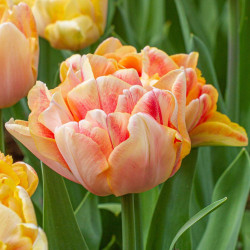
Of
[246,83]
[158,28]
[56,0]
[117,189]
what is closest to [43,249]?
[117,189]

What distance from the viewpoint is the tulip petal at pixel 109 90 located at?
590 millimetres

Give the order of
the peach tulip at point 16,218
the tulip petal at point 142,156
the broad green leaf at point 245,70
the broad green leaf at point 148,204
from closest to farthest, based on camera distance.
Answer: the peach tulip at point 16,218 < the tulip petal at point 142,156 < the broad green leaf at point 148,204 < the broad green leaf at point 245,70

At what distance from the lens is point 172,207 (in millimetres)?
845

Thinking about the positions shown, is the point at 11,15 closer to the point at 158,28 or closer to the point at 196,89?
the point at 196,89

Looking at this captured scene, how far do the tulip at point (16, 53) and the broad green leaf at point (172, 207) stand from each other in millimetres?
239

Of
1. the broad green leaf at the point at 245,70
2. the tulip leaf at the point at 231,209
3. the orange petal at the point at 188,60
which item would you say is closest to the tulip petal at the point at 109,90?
the orange petal at the point at 188,60

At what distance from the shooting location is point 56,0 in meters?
1.14

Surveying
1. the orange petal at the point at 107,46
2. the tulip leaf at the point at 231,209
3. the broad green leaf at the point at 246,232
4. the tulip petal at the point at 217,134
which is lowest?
the broad green leaf at the point at 246,232

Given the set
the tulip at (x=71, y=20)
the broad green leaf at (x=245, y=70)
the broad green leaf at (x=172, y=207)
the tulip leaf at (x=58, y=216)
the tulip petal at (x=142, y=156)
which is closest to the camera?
the tulip petal at (x=142, y=156)

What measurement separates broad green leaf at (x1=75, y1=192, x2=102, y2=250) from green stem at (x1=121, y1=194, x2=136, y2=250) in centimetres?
26

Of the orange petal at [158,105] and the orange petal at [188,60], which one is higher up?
the orange petal at [158,105]

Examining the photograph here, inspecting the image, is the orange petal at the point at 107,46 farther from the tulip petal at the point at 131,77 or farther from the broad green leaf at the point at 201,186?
the broad green leaf at the point at 201,186

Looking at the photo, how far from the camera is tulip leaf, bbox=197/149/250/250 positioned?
0.84m

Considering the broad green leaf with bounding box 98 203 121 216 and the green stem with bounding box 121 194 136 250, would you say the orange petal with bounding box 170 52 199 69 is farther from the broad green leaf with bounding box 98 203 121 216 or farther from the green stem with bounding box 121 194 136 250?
the broad green leaf with bounding box 98 203 121 216
